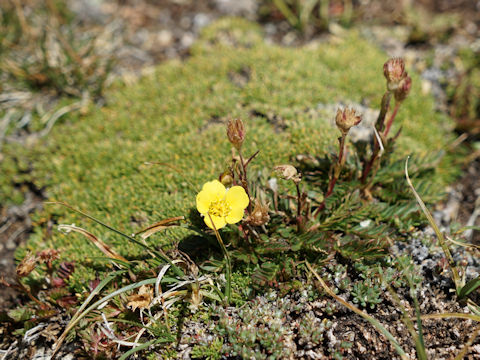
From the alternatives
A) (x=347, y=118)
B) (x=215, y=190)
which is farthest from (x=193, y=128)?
(x=347, y=118)

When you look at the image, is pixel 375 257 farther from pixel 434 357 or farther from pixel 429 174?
pixel 429 174

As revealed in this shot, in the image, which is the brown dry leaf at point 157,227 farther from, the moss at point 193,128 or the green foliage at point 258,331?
the green foliage at point 258,331

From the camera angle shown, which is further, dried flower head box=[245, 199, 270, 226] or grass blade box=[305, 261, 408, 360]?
dried flower head box=[245, 199, 270, 226]

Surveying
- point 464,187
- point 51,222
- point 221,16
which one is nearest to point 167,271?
point 51,222

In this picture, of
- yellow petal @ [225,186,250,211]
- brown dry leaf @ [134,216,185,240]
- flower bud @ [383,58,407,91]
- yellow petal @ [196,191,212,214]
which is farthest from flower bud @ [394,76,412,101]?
brown dry leaf @ [134,216,185,240]

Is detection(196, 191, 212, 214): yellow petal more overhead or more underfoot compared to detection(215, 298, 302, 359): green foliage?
more overhead

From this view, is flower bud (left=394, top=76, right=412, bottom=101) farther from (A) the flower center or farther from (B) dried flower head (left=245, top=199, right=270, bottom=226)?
(A) the flower center
